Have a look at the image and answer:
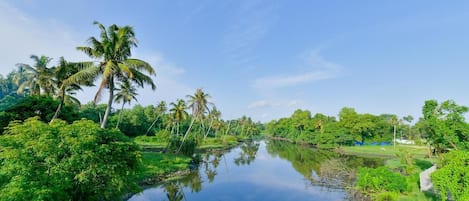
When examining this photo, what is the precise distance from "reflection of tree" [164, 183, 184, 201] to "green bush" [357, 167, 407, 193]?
44.8ft

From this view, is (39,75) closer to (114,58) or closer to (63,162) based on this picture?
(114,58)

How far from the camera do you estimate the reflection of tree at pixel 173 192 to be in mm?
17800

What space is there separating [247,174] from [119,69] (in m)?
18.9

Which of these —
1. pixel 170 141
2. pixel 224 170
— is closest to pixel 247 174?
pixel 224 170

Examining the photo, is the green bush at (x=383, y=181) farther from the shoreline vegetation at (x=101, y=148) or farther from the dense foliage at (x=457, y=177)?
the dense foliage at (x=457, y=177)

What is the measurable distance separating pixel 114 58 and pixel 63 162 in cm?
1027

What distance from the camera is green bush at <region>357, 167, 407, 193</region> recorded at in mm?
16562

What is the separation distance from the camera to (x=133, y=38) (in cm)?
1831

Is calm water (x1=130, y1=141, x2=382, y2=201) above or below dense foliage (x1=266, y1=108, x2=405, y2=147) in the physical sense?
below

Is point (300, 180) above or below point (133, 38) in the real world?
below

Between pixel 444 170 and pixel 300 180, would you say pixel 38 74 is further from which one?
pixel 444 170

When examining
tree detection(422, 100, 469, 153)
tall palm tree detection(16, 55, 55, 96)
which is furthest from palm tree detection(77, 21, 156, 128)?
tree detection(422, 100, 469, 153)

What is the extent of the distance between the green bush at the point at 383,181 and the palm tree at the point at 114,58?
17.7m

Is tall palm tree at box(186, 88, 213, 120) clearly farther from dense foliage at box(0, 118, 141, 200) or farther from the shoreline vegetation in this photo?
dense foliage at box(0, 118, 141, 200)
